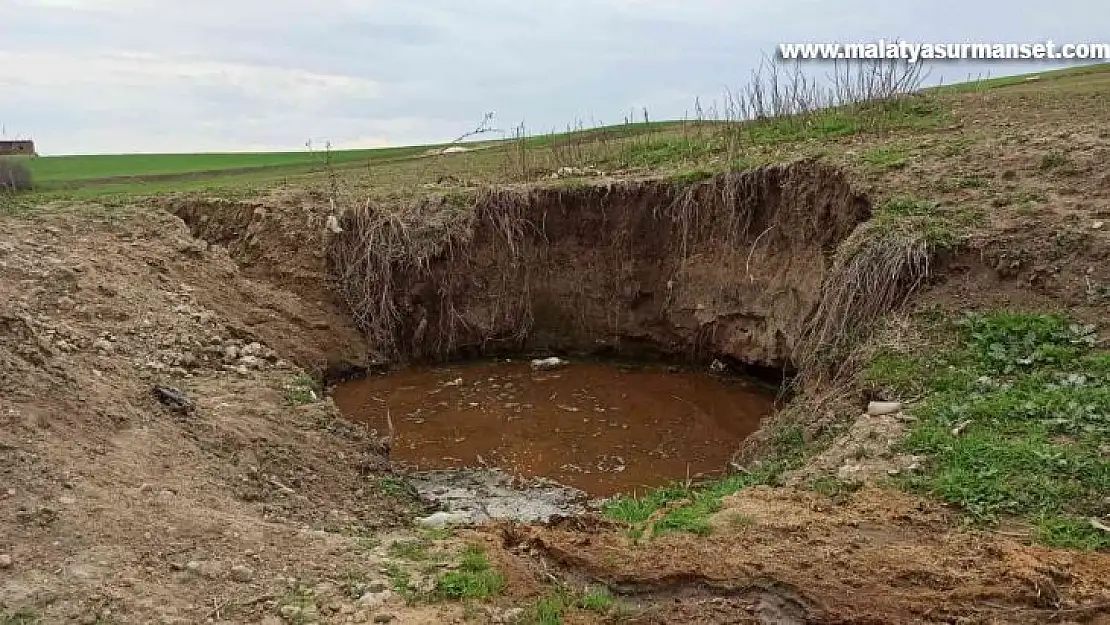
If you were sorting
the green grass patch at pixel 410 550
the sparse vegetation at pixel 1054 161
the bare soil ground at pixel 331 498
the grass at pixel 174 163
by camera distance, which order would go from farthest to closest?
1. the grass at pixel 174 163
2. the sparse vegetation at pixel 1054 161
3. the green grass patch at pixel 410 550
4. the bare soil ground at pixel 331 498

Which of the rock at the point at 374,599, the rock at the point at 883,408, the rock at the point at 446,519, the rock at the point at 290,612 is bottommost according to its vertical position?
the rock at the point at 446,519

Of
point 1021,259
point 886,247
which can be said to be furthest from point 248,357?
point 1021,259

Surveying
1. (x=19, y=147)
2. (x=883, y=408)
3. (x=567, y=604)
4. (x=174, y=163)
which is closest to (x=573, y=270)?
(x=883, y=408)

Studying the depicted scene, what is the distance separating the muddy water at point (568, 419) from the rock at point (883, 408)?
1648 millimetres

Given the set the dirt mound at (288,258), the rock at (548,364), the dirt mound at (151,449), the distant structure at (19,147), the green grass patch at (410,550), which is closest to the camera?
the dirt mound at (151,449)

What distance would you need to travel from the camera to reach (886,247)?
709 centimetres

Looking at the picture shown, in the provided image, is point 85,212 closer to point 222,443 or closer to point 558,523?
point 222,443

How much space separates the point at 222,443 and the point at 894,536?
413 centimetres

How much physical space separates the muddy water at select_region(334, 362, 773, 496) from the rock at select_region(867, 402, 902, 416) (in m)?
1.65

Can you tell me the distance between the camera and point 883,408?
560 cm

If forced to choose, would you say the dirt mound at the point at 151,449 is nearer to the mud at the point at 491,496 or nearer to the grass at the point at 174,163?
the mud at the point at 491,496

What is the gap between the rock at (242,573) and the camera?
3885 mm

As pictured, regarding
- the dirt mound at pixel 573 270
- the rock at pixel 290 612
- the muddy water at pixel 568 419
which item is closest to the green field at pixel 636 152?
the dirt mound at pixel 573 270

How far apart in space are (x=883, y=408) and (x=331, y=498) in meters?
3.61
